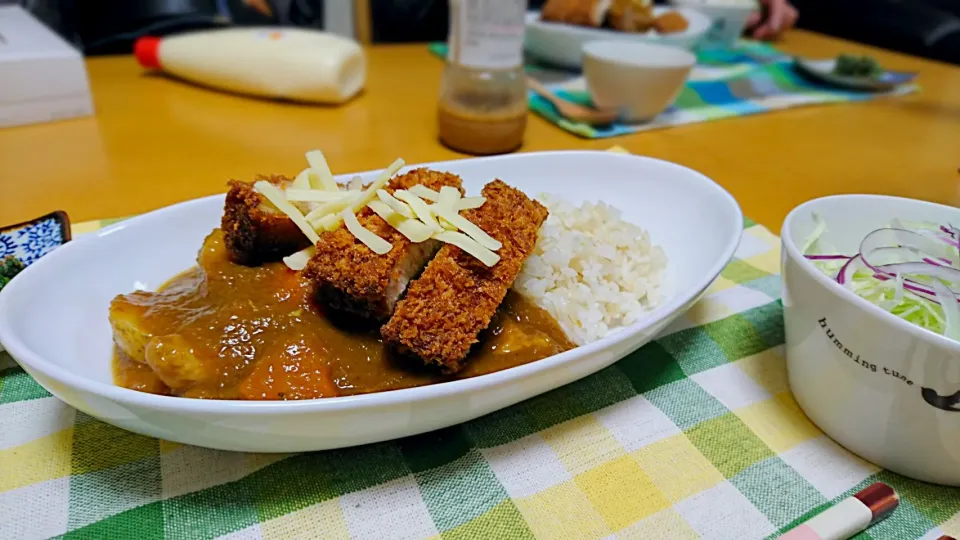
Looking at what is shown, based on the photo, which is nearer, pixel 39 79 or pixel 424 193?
pixel 424 193

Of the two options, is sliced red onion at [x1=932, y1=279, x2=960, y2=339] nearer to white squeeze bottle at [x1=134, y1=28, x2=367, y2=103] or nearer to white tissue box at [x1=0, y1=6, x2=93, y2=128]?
white squeeze bottle at [x1=134, y1=28, x2=367, y2=103]

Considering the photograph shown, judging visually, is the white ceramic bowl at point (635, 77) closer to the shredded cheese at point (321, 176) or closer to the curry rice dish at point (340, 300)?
the curry rice dish at point (340, 300)

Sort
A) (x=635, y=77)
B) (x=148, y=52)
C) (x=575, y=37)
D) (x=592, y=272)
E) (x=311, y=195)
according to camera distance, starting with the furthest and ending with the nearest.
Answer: (x=575, y=37) < (x=148, y=52) < (x=635, y=77) < (x=592, y=272) < (x=311, y=195)

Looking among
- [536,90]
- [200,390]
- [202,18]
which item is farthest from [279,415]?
[202,18]

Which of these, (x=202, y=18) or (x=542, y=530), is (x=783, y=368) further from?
(x=202, y=18)

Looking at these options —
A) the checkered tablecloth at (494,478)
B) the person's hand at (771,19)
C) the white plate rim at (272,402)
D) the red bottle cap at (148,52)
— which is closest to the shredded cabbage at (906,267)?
the checkered tablecloth at (494,478)

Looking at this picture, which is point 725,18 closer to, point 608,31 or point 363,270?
point 608,31

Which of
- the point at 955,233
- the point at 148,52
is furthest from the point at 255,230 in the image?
the point at 148,52
